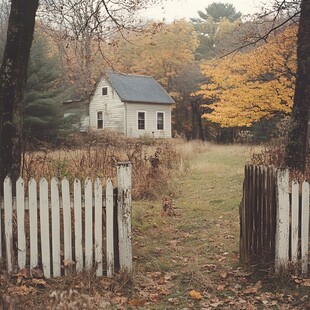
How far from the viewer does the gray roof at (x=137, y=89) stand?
116 ft

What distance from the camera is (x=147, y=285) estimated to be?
4.80 meters

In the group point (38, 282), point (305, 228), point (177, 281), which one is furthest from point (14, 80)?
point (305, 228)

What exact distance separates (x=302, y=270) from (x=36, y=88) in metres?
21.1

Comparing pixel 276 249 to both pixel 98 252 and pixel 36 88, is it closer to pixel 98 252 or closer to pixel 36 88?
pixel 98 252

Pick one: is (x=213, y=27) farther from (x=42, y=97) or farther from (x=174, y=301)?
(x=174, y=301)

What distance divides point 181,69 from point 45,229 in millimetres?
40201

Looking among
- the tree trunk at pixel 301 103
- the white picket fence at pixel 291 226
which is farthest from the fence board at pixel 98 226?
the tree trunk at pixel 301 103

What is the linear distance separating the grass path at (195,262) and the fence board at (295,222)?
41 centimetres

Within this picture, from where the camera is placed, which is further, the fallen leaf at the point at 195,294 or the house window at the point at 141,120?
the house window at the point at 141,120

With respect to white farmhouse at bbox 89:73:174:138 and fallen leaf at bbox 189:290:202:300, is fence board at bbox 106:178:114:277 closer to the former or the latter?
fallen leaf at bbox 189:290:202:300

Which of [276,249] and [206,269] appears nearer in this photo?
[276,249]

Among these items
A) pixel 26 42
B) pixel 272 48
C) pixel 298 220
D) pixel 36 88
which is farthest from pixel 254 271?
pixel 36 88

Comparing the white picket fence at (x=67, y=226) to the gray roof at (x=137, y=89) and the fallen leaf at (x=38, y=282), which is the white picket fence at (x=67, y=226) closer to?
the fallen leaf at (x=38, y=282)

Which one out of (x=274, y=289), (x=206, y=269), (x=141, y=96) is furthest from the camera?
(x=141, y=96)
